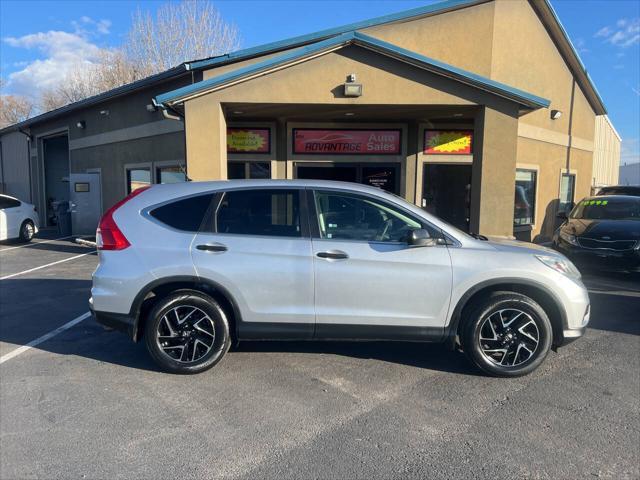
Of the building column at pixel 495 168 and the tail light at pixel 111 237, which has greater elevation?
the building column at pixel 495 168

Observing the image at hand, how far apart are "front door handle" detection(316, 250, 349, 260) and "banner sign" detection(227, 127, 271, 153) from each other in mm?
8288

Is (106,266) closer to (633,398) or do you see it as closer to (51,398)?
(51,398)

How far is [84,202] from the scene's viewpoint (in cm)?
1486

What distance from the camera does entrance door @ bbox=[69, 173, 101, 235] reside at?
14.7 m

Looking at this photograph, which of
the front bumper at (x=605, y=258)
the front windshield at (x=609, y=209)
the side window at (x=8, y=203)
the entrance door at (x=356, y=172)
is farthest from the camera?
the side window at (x=8, y=203)

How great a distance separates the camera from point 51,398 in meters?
3.84

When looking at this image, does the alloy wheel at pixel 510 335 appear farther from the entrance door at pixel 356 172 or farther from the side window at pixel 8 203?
the side window at pixel 8 203

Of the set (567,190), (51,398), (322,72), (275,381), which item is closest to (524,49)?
(567,190)

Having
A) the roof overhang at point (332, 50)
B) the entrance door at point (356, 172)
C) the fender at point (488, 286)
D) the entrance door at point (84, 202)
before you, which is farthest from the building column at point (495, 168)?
the entrance door at point (84, 202)

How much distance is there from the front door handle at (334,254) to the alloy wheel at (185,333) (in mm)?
1166

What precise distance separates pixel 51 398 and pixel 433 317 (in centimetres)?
328

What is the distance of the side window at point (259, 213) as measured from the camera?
14.0ft

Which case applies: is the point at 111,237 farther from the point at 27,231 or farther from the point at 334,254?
the point at 27,231

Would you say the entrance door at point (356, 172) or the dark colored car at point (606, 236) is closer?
the dark colored car at point (606, 236)
